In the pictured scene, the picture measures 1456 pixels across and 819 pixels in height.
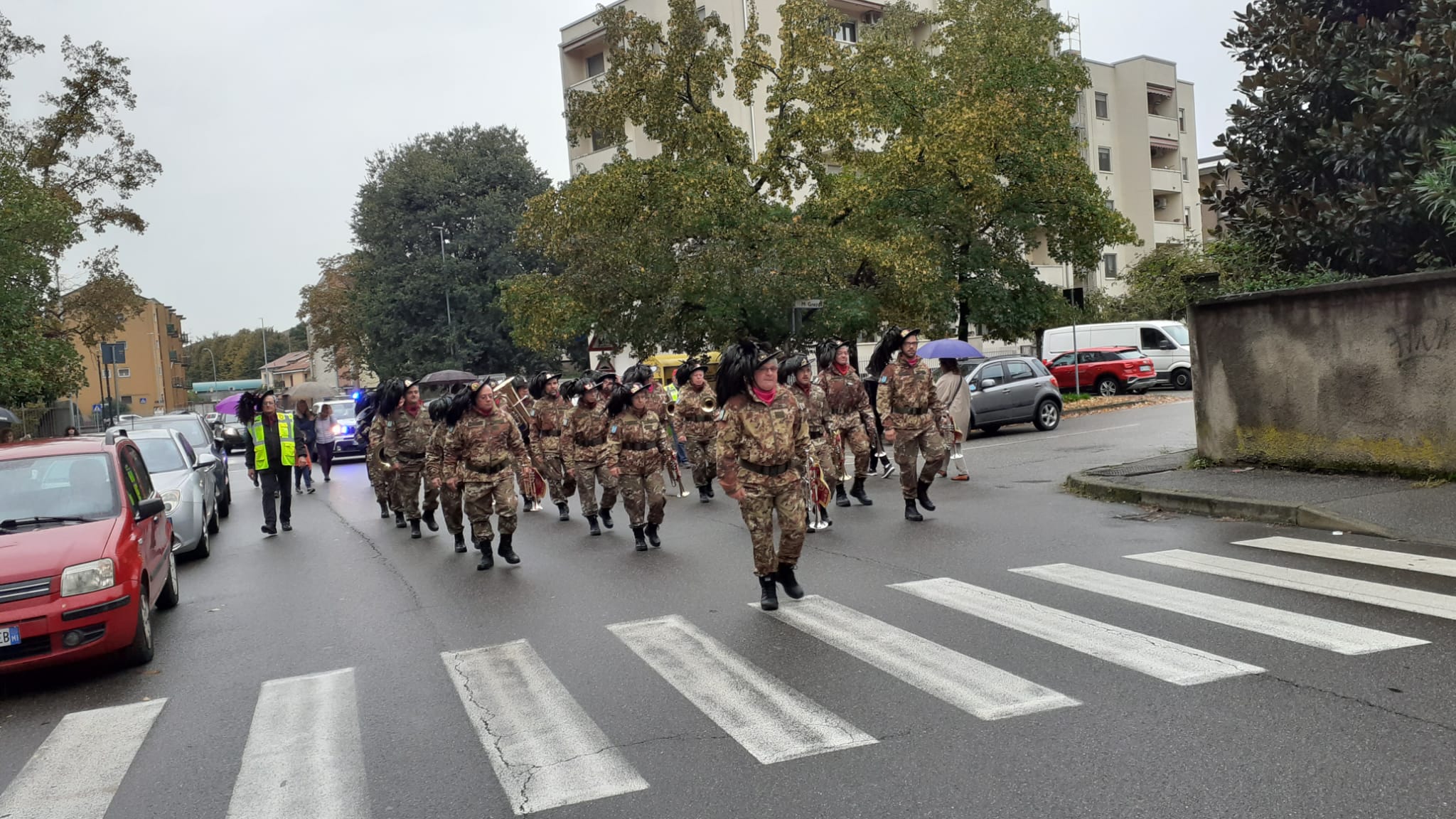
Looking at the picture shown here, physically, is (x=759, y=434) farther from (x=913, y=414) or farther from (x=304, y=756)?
(x=913, y=414)

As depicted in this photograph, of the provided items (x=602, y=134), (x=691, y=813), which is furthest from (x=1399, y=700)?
(x=602, y=134)

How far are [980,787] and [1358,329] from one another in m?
8.84

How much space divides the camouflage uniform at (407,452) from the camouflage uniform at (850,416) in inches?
187

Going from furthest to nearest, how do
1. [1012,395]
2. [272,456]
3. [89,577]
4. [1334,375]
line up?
[1012,395] < [272,456] < [1334,375] < [89,577]

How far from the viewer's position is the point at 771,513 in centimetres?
750

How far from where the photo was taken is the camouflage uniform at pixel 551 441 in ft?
46.7

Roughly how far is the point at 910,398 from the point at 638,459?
2.89 meters

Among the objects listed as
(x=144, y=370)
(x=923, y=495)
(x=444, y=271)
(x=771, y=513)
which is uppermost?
(x=444, y=271)

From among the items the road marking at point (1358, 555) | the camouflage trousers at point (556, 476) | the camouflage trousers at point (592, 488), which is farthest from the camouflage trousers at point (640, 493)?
the road marking at point (1358, 555)

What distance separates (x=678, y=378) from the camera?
50.8 feet

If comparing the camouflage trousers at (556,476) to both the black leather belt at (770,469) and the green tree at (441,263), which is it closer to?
the black leather belt at (770,469)

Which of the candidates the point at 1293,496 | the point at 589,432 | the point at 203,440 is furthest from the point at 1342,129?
the point at 203,440

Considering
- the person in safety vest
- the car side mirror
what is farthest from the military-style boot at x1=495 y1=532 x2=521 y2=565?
the person in safety vest

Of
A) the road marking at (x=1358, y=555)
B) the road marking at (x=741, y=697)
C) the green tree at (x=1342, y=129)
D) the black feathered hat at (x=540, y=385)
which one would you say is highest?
the green tree at (x=1342, y=129)
